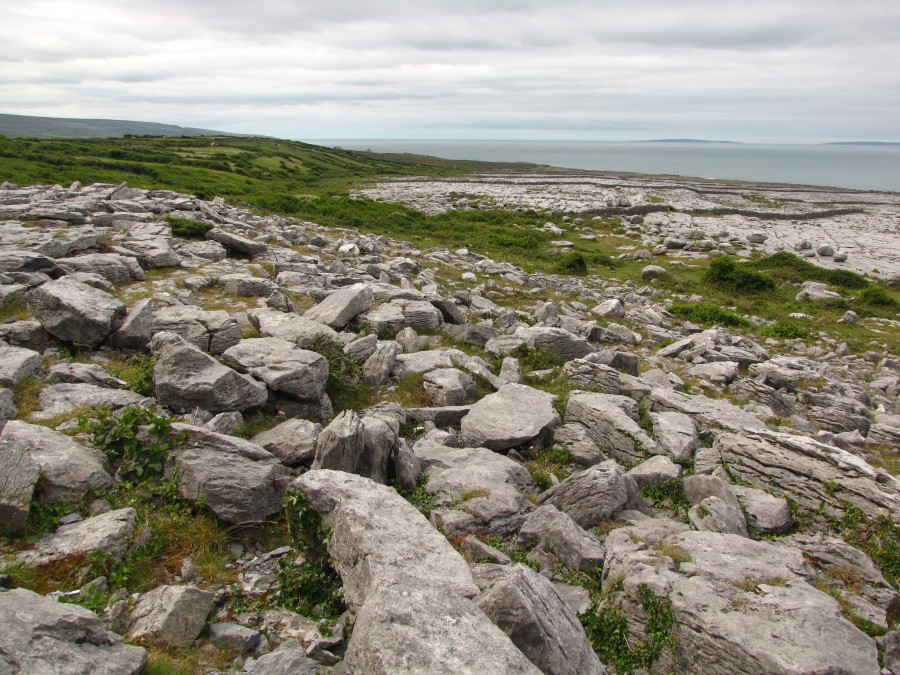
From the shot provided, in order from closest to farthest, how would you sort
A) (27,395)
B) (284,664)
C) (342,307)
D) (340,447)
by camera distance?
(284,664) < (340,447) < (27,395) < (342,307)

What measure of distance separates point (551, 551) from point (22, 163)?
5181cm

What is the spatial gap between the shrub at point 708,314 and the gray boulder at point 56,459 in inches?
892

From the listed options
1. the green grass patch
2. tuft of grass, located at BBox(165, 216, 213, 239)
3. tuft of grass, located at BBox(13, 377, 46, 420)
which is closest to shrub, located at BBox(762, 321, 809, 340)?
the green grass patch

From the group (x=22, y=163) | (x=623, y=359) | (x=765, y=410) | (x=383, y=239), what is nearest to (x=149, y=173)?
(x=22, y=163)

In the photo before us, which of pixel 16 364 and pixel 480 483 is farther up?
pixel 16 364

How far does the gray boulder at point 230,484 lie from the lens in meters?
6.64

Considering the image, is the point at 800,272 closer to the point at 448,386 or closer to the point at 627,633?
the point at 448,386

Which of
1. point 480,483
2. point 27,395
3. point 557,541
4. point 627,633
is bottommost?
point 627,633

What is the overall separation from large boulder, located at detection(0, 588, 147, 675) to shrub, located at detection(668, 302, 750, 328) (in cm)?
2339

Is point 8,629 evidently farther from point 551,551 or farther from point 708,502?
point 708,502

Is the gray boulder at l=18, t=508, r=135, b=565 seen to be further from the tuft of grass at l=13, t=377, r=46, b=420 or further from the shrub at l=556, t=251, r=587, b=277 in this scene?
the shrub at l=556, t=251, r=587, b=277

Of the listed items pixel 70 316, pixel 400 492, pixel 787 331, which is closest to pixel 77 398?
pixel 70 316

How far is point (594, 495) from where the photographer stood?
26.7 ft

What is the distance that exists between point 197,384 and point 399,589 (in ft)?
18.0
